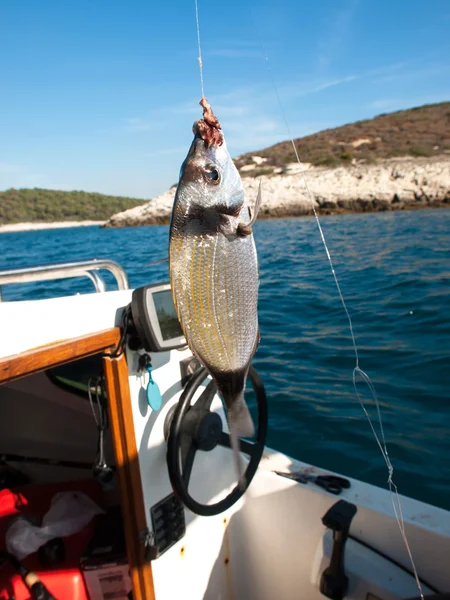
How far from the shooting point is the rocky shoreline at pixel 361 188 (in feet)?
100

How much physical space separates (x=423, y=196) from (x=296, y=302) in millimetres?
25681

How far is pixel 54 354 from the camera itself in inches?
68.9

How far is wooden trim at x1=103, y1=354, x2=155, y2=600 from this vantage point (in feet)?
6.68

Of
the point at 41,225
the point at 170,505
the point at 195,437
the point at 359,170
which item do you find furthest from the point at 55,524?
the point at 41,225

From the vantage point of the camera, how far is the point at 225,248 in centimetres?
124

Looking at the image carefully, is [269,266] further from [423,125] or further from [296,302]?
[423,125]

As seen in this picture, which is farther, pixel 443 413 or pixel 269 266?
pixel 269 266

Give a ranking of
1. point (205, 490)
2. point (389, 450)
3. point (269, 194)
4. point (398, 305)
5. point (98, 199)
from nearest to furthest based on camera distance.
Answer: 1. point (205, 490)
2. point (389, 450)
3. point (398, 305)
4. point (269, 194)
5. point (98, 199)

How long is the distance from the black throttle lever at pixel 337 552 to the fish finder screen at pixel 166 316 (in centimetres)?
114

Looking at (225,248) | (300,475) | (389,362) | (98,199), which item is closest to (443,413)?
(389,362)

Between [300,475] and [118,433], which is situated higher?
[118,433]

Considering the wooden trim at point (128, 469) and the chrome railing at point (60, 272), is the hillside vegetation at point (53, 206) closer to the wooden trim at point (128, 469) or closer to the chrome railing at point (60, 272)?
the chrome railing at point (60, 272)

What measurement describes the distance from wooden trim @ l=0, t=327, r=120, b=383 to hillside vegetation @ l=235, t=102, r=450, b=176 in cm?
4325

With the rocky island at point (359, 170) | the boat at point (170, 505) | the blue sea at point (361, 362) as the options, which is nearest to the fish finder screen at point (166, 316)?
the boat at point (170, 505)
